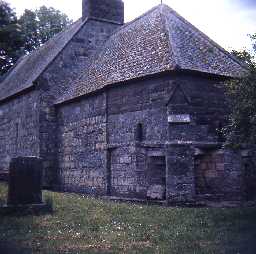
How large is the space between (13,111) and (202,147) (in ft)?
46.6

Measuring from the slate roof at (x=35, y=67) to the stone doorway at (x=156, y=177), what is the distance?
9.06m

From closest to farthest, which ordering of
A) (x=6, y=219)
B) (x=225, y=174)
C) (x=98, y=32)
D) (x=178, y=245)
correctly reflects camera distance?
(x=178, y=245)
(x=6, y=219)
(x=225, y=174)
(x=98, y=32)

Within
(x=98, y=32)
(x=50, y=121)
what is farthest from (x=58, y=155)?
(x=98, y=32)

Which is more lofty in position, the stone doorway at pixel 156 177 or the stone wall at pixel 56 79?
the stone wall at pixel 56 79

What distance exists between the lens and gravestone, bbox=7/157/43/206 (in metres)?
11.5

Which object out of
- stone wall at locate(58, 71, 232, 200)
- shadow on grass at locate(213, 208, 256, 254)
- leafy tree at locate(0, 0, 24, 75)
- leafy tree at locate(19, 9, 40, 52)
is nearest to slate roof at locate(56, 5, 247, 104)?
stone wall at locate(58, 71, 232, 200)

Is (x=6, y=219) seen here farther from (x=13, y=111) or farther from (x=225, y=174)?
(x=13, y=111)

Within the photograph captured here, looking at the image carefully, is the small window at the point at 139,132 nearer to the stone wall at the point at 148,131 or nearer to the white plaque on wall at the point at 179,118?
the stone wall at the point at 148,131

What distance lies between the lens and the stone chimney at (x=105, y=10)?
916 inches

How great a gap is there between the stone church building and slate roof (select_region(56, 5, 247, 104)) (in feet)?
0.19

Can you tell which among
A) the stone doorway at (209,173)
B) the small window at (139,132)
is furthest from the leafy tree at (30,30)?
the stone doorway at (209,173)

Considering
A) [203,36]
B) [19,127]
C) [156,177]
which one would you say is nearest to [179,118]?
[156,177]

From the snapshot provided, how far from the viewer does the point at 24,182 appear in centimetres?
1168

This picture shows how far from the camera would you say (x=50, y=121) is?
69.8 ft
